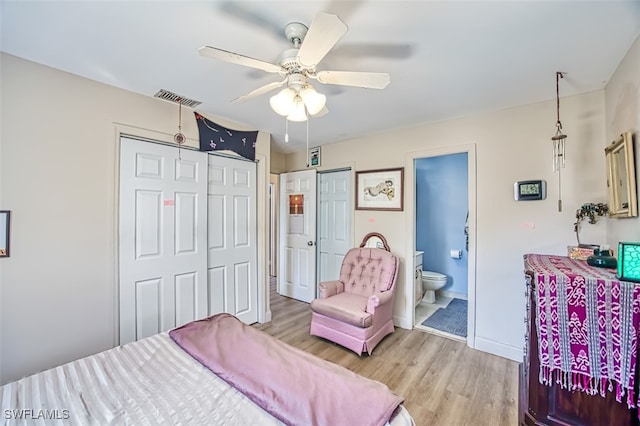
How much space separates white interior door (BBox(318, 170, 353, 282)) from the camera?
13.0 feet

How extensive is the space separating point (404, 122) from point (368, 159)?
692 millimetres

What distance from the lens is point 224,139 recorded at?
3.07m

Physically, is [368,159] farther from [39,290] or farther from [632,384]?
[39,290]

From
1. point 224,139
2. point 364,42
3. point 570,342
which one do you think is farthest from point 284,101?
point 570,342

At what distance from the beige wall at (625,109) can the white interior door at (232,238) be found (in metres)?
3.25

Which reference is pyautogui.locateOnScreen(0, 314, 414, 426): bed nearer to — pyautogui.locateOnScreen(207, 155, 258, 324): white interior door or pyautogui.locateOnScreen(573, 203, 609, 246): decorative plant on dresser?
pyautogui.locateOnScreen(207, 155, 258, 324): white interior door

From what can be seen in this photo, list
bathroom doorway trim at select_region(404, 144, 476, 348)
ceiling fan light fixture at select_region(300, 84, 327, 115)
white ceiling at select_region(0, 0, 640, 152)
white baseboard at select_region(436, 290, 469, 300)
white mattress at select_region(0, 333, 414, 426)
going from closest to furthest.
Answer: white mattress at select_region(0, 333, 414, 426) → white ceiling at select_region(0, 0, 640, 152) → ceiling fan light fixture at select_region(300, 84, 327, 115) → bathroom doorway trim at select_region(404, 144, 476, 348) → white baseboard at select_region(436, 290, 469, 300)

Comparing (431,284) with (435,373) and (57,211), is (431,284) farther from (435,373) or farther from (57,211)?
(57,211)

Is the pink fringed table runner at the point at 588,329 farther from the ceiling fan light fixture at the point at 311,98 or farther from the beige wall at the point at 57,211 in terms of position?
Result: the beige wall at the point at 57,211

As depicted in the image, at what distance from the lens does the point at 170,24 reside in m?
1.54

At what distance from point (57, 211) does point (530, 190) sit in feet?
12.9

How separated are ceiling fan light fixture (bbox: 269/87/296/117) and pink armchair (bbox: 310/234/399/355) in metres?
1.99

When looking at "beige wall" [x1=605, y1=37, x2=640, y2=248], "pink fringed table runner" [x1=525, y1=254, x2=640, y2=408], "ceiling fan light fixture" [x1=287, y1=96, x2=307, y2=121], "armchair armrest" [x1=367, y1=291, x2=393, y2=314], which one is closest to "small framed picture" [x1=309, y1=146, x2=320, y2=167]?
"armchair armrest" [x1=367, y1=291, x2=393, y2=314]

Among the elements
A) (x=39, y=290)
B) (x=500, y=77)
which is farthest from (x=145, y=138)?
(x=500, y=77)
